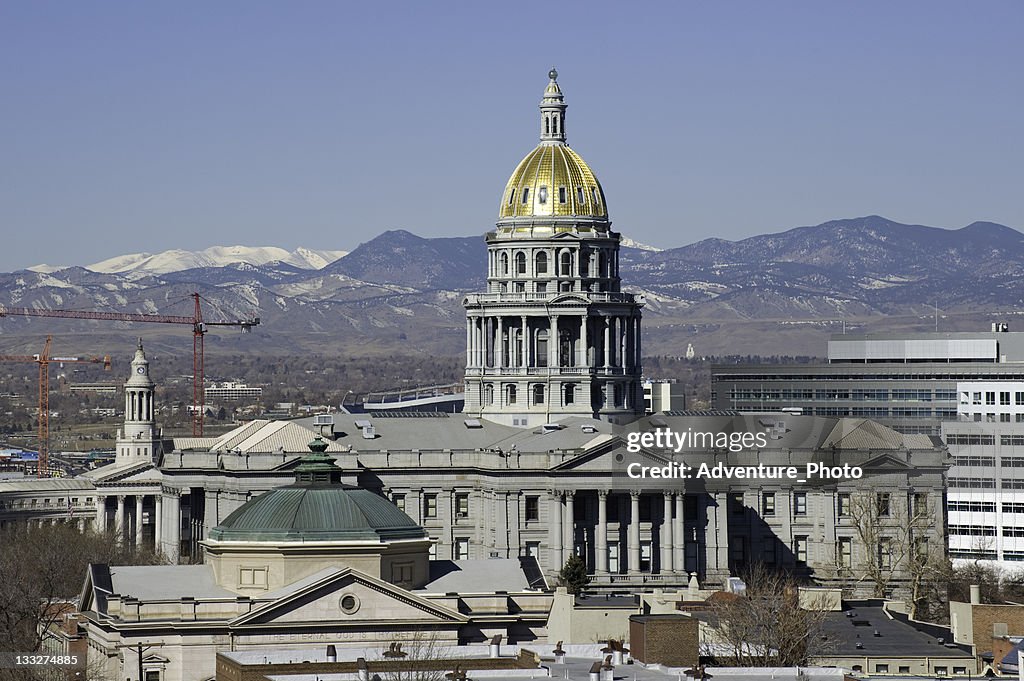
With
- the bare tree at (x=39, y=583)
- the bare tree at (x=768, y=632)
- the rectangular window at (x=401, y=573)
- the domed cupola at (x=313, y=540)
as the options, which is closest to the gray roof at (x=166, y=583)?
the domed cupola at (x=313, y=540)

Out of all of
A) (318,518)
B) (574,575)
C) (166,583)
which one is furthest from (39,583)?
(318,518)

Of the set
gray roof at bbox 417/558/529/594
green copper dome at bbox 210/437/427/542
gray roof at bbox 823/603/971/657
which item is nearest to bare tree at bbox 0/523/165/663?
green copper dome at bbox 210/437/427/542

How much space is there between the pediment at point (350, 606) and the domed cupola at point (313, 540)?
495 centimetres

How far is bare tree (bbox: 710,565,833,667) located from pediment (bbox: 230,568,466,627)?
11871 mm

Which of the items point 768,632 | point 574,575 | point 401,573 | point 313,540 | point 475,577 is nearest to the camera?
point 768,632

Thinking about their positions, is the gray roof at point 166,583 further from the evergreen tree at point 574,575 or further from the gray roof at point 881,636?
the evergreen tree at point 574,575

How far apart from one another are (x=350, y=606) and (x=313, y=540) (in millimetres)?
6743

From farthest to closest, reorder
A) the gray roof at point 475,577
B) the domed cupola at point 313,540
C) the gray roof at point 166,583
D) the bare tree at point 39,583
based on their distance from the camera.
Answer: the gray roof at point 475,577, the bare tree at point 39,583, the domed cupola at point 313,540, the gray roof at point 166,583

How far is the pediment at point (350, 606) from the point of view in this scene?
12588 centimetres

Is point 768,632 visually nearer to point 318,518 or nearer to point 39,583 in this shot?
point 318,518

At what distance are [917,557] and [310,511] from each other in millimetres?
66141

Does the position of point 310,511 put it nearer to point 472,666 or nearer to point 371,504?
point 371,504

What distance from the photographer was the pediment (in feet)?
413

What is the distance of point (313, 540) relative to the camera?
13275cm
